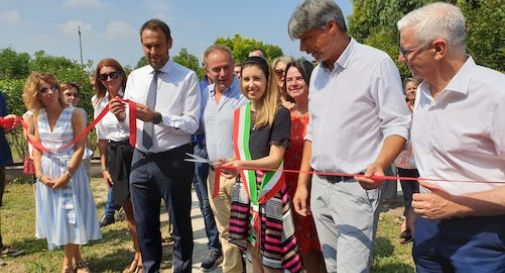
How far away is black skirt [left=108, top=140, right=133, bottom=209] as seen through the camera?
4.52 m

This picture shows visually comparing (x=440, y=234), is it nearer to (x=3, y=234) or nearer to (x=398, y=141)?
(x=398, y=141)

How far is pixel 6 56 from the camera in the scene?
48.1 metres

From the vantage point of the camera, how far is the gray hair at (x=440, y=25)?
1817 millimetres

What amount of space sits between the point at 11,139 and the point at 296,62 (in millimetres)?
9296

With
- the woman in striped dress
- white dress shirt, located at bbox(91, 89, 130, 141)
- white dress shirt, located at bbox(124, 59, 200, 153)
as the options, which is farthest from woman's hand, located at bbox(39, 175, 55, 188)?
white dress shirt, located at bbox(124, 59, 200, 153)

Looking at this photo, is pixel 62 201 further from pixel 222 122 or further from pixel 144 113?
pixel 222 122

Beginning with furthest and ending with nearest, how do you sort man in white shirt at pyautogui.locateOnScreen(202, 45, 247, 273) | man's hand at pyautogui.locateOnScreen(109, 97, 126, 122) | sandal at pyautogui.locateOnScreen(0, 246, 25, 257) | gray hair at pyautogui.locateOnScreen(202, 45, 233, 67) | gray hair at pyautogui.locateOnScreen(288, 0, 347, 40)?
sandal at pyautogui.locateOnScreen(0, 246, 25, 257)
gray hair at pyautogui.locateOnScreen(202, 45, 233, 67)
man in white shirt at pyautogui.locateOnScreen(202, 45, 247, 273)
man's hand at pyautogui.locateOnScreen(109, 97, 126, 122)
gray hair at pyautogui.locateOnScreen(288, 0, 347, 40)

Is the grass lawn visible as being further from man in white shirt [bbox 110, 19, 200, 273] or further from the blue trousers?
man in white shirt [bbox 110, 19, 200, 273]

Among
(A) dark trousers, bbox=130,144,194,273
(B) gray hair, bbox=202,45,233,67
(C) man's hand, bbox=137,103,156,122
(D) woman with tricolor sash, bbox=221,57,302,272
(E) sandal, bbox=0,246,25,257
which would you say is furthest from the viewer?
(E) sandal, bbox=0,246,25,257

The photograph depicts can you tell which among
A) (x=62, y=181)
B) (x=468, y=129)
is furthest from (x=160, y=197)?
(x=468, y=129)

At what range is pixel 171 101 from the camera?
366cm

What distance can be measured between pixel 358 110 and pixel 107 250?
3797mm

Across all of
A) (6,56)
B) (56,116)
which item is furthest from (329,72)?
(6,56)

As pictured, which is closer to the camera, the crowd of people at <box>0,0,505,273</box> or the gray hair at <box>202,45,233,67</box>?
the crowd of people at <box>0,0,505,273</box>
